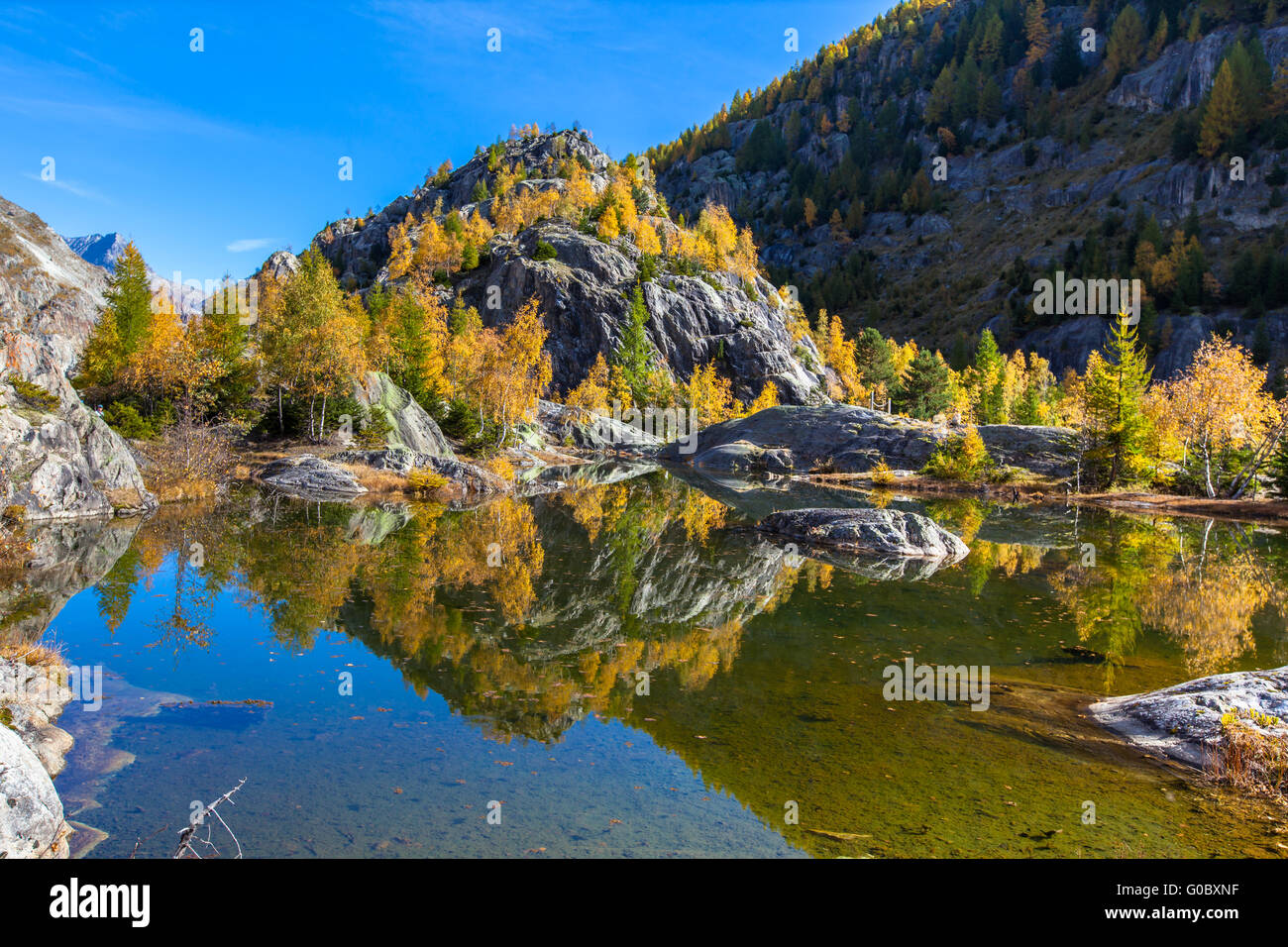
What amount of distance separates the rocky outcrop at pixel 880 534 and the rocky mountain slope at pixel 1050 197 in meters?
101

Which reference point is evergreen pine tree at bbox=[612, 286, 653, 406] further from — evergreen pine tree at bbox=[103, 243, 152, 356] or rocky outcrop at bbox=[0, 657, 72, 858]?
rocky outcrop at bbox=[0, 657, 72, 858]

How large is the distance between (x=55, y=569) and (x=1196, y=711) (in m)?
20.6

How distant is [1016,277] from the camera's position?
131 metres

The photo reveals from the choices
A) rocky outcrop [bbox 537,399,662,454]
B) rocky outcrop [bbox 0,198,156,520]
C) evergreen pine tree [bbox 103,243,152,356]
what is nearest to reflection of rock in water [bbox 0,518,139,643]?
rocky outcrop [bbox 0,198,156,520]

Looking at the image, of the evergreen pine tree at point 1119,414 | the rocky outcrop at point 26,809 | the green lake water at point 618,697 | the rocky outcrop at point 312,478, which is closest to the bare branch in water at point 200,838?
the green lake water at point 618,697

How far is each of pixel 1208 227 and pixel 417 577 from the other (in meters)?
151

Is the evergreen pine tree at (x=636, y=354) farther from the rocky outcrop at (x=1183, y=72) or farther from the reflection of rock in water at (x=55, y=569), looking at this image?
the rocky outcrop at (x=1183, y=72)

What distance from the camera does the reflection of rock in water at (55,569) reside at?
37.8ft

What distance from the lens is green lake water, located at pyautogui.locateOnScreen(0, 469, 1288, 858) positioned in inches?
245

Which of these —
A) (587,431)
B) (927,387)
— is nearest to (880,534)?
(587,431)

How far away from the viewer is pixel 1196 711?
8.20 m

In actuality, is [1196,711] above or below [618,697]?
above

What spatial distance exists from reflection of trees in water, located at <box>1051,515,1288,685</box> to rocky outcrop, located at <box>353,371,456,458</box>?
111 feet

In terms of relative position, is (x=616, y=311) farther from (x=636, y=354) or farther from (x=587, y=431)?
(x=587, y=431)
